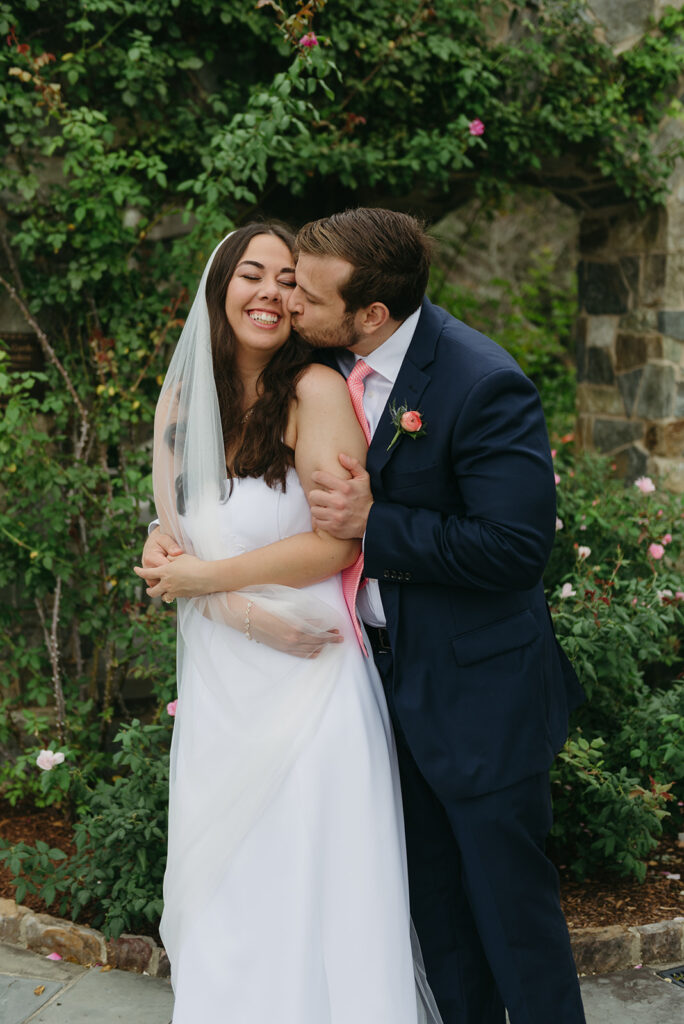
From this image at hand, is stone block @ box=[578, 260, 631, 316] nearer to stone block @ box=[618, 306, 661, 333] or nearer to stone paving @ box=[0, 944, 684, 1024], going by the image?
stone block @ box=[618, 306, 661, 333]

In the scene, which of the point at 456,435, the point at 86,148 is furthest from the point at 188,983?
the point at 86,148

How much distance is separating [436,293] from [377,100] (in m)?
2.74

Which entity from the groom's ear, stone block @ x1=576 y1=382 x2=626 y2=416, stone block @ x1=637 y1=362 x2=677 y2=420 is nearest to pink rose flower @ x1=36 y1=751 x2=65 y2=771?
the groom's ear

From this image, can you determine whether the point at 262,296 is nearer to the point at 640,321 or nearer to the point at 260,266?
the point at 260,266

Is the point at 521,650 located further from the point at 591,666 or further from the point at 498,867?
the point at 591,666

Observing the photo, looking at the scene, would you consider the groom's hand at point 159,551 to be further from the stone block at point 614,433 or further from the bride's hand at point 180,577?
the stone block at point 614,433

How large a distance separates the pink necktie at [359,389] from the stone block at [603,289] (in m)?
3.78

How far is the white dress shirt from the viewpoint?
2.19 m

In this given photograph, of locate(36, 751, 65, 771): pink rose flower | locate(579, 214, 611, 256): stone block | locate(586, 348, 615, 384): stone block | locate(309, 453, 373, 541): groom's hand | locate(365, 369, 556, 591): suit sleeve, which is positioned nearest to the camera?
locate(365, 369, 556, 591): suit sleeve

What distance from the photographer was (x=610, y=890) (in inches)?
129

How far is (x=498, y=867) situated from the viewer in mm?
2119

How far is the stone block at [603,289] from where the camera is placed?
18.4 ft

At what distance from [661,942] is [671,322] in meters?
3.41

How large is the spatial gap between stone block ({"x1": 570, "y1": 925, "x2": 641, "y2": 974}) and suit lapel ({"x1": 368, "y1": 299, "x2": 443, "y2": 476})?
1718 millimetres
